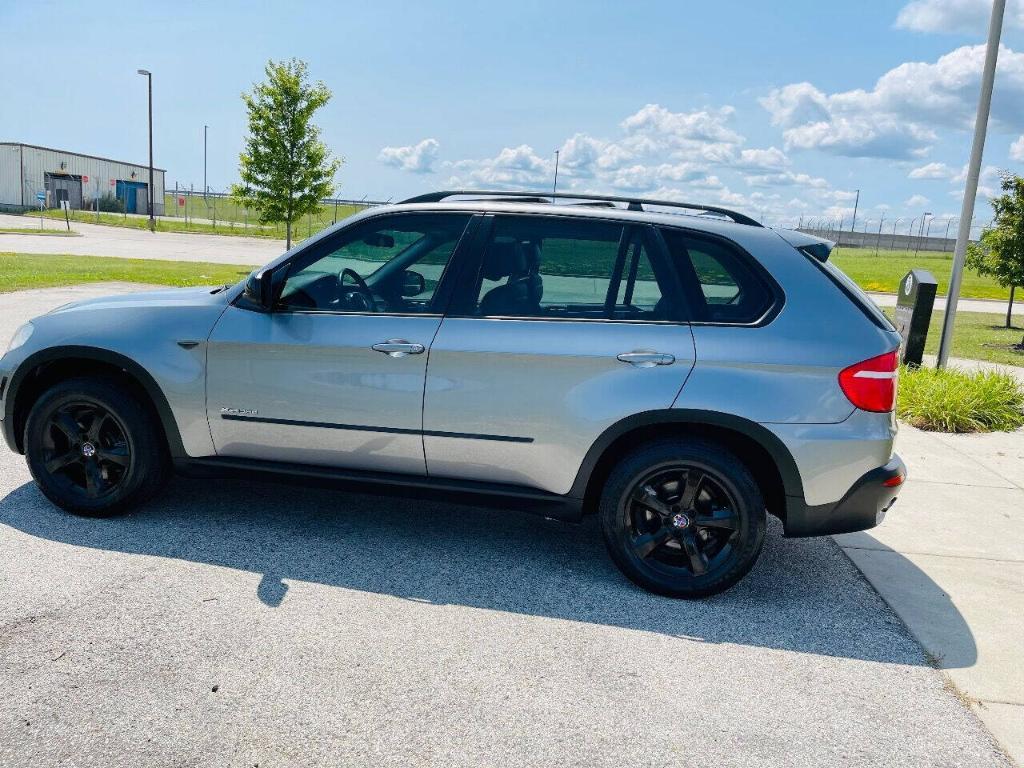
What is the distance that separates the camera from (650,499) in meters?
3.99

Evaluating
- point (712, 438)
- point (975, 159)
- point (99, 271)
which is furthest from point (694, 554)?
point (99, 271)

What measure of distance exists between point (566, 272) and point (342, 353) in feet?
3.70

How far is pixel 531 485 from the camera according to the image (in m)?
4.11

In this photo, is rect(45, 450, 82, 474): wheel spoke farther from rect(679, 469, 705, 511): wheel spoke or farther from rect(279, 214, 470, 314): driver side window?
rect(679, 469, 705, 511): wheel spoke

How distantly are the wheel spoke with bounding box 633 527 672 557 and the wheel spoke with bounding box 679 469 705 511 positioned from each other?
0.51ft

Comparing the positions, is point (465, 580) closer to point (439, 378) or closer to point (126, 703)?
point (439, 378)

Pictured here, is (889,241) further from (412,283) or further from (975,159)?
(412,283)

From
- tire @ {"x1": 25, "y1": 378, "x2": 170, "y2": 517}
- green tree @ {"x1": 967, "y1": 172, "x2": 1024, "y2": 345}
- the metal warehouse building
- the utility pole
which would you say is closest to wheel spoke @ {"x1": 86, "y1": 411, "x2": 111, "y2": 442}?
tire @ {"x1": 25, "y1": 378, "x2": 170, "y2": 517}

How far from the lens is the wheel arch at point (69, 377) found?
4.42 m

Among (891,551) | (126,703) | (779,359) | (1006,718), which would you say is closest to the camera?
(126,703)

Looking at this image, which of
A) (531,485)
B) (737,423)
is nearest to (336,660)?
(531,485)

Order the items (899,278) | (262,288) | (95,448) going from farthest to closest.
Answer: (899,278), (95,448), (262,288)

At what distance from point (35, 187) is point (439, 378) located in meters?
67.5

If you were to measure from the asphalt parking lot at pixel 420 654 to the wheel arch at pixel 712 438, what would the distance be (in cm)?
51
